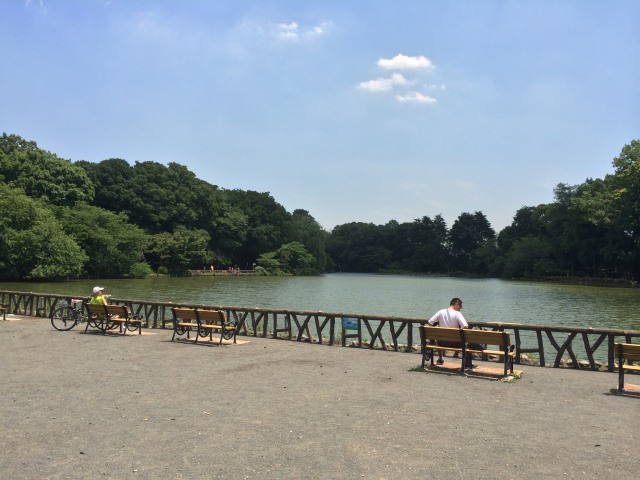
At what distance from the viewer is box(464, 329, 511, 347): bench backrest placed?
31.3 ft

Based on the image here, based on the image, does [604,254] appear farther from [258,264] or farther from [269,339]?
[269,339]

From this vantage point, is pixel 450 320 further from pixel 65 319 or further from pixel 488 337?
pixel 65 319

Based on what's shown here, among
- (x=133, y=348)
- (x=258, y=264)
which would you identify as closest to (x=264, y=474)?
(x=133, y=348)

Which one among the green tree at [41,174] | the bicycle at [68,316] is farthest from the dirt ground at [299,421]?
the green tree at [41,174]

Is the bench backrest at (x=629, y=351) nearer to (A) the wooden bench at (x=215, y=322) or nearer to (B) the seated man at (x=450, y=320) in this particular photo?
(B) the seated man at (x=450, y=320)

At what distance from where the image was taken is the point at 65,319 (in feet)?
53.6

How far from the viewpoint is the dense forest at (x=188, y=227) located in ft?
181

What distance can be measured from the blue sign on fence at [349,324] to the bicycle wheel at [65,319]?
8073 mm

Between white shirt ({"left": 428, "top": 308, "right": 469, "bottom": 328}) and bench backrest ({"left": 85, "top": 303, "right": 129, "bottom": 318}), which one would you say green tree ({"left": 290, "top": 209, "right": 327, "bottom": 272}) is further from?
white shirt ({"left": 428, "top": 308, "right": 469, "bottom": 328})

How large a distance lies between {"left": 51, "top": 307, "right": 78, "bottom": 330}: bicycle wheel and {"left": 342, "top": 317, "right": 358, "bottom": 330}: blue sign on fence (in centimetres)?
807

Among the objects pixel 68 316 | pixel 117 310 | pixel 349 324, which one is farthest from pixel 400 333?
pixel 68 316

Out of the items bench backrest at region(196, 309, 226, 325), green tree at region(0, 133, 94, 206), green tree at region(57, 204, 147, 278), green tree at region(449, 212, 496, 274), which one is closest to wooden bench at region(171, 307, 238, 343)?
bench backrest at region(196, 309, 226, 325)

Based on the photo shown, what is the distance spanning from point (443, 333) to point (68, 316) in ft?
39.0

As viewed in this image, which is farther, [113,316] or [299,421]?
[113,316]
